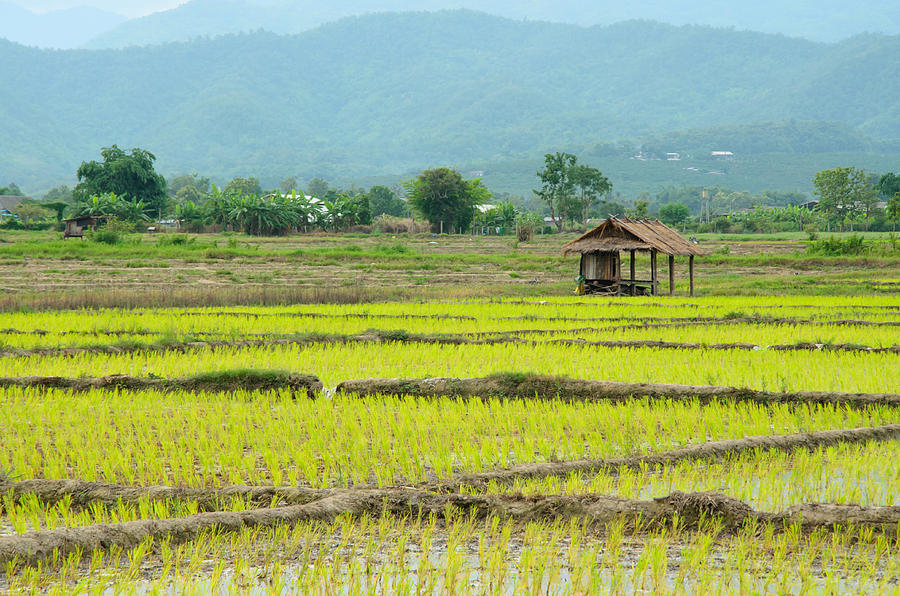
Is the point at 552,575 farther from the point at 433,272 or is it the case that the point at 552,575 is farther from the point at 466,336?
the point at 433,272

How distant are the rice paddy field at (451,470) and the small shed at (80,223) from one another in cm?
3387

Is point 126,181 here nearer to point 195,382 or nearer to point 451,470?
point 195,382

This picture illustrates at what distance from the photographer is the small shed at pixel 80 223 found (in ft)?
139

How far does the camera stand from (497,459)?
18.3ft

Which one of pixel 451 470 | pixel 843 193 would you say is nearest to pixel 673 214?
pixel 843 193

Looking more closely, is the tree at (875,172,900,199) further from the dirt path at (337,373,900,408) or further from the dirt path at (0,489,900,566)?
the dirt path at (0,489,900,566)

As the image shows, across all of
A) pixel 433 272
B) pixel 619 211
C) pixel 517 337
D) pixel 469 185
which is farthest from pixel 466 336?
pixel 619 211

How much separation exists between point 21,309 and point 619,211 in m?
70.4

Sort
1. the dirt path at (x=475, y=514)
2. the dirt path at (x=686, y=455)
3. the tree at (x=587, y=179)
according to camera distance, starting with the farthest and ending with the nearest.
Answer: the tree at (x=587, y=179) → the dirt path at (x=686, y=455) → the dirt path at (x=475, y=514)

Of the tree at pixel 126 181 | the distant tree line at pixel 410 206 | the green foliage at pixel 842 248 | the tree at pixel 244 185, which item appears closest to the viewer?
the green foliage at pixel 842 248

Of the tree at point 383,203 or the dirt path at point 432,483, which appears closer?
the dirt path at point 432,483

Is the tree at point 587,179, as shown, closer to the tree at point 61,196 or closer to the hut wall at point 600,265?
the hut wall at point 600,265

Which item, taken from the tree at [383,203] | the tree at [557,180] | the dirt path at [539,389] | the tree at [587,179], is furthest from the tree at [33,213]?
the dirt path at [539,389]

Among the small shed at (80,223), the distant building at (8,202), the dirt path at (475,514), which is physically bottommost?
the dirt path at (475,514)
